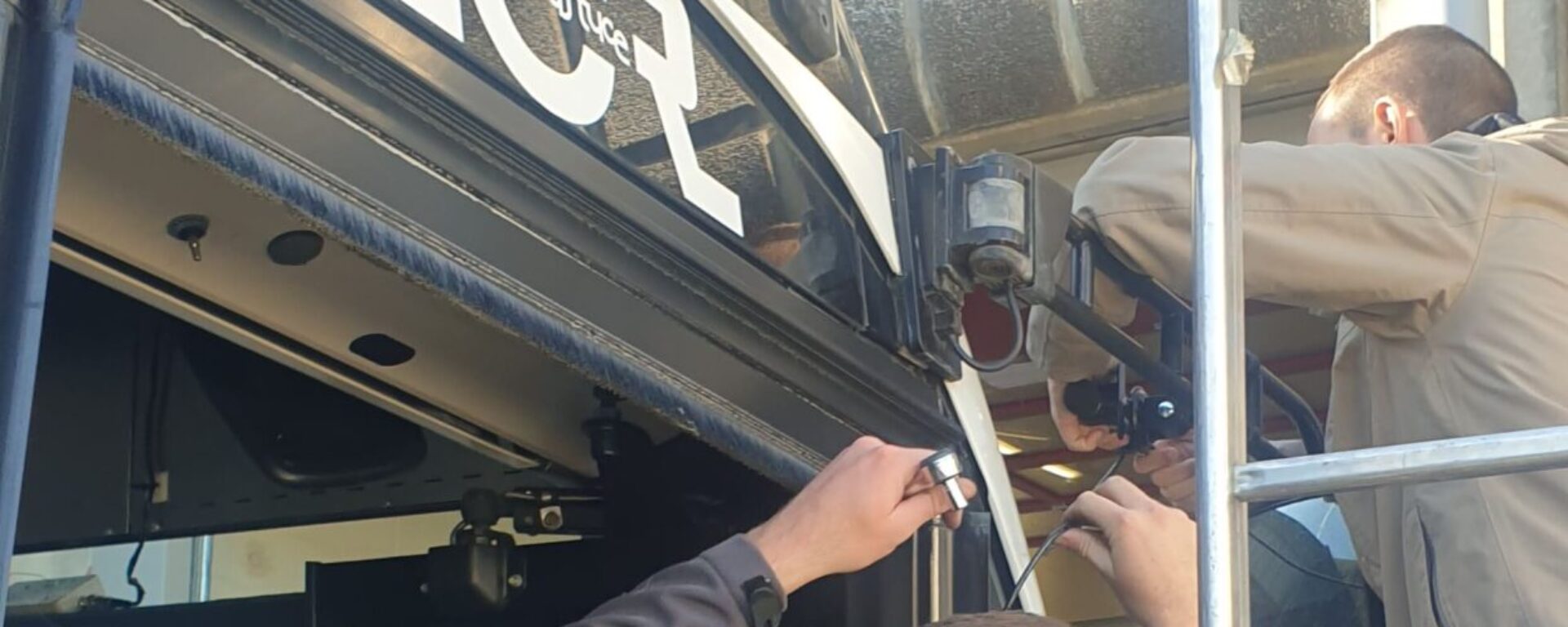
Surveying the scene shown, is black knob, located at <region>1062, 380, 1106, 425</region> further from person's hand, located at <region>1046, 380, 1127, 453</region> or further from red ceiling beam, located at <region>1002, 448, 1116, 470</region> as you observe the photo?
red ceiling beam, located at <region>1002, 448, 1116, 470</region>

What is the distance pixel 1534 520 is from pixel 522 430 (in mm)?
1249

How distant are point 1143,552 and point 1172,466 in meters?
0.68

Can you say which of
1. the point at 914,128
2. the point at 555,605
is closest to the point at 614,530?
the point at 555,605

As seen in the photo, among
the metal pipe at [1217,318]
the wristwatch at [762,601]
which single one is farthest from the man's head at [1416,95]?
the wristwatch at [762,601]

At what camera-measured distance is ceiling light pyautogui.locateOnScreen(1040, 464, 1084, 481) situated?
22.6 ft

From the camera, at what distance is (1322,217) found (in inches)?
71.3

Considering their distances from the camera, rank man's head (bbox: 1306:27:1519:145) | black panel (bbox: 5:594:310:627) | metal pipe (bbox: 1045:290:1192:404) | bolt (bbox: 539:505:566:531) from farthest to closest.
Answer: black panel (bbox: 5:594:310:627) → bolt (bbox: 539:505:566:531) → man's head (bbox: 1306:27:1519:145) → metal pipe (bbox: 1045:290:1192:404)

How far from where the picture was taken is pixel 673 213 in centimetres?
167

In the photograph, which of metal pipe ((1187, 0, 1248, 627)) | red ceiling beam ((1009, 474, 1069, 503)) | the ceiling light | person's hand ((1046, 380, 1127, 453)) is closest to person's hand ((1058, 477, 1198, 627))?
metal pipe ((1187, 0, 1248, 627))

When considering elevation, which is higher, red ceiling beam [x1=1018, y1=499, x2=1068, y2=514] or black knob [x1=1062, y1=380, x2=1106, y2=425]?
red ceiling beam [x1=1018, y1=499, x2=1068, y2=514]

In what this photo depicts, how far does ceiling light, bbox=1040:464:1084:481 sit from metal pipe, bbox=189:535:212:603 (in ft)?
13.9

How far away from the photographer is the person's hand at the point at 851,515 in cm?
160

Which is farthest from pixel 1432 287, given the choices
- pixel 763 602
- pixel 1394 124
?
pixel 763 602

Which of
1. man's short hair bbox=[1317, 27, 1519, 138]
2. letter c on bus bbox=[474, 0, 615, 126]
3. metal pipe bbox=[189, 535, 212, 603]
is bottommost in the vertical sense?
metal pipe bbox=[189, 535, 212, 603]
